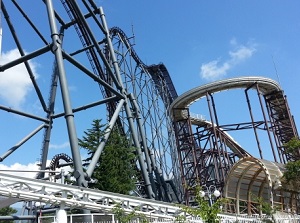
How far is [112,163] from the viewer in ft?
50.5

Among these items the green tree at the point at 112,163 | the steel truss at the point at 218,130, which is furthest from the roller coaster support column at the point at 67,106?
the steel truss at the point at 218,130

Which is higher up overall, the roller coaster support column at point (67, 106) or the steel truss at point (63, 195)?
the roller coaster support column at point (67, 106)

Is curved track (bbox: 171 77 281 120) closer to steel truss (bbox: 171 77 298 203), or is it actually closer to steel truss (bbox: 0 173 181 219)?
steel truss (bbox: 171 77 298 203)

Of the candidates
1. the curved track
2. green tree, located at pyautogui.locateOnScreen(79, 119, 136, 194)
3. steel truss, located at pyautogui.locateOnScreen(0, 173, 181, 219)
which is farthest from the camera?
the curved track

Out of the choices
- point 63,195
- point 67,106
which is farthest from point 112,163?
point 63,195

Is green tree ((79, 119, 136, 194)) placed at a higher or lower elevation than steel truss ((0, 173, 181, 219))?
higher

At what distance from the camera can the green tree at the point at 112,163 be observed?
1474cm

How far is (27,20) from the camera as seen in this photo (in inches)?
591

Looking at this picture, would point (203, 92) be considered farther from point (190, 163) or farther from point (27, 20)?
point (27, 20)

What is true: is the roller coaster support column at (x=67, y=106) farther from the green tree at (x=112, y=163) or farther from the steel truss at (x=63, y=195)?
the green tree at (x=112, y=163)

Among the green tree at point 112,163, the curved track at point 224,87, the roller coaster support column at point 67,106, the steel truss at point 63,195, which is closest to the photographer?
the steel truss at point 63,195

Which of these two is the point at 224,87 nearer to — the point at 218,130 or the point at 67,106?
the point at 218,130

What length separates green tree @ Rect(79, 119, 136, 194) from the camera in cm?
1474

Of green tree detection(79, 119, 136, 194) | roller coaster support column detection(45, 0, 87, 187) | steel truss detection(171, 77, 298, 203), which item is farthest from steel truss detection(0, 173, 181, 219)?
steel truss detection(171, 77, 298, 203)
